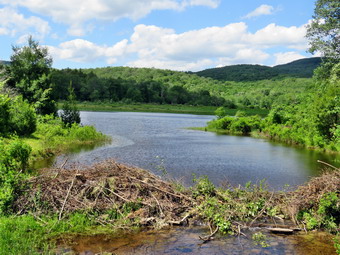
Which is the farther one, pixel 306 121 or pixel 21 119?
pixel 306 121

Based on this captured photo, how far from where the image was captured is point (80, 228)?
11.2 m

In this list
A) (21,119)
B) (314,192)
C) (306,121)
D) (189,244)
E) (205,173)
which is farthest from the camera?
(306,121)

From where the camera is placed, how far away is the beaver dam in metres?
11.9

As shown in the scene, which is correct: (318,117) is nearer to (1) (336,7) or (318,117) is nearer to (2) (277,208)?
(1) (336,7)

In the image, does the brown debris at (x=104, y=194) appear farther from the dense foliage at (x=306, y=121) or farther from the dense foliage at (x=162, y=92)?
the dense foliage at (x=162, y=92)

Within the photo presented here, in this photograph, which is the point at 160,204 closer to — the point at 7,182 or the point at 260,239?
the point at 260,239

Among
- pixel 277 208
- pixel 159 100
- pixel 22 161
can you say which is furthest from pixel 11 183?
pixel 159 100

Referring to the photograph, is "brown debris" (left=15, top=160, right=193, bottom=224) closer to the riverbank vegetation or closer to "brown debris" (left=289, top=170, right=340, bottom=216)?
the riverbank vegetation

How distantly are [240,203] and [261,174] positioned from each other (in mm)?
9500

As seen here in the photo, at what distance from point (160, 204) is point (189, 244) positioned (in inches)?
85.9

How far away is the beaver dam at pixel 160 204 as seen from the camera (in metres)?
11.9

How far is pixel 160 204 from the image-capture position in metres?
12.5

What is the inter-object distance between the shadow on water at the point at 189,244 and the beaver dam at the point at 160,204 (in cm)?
39

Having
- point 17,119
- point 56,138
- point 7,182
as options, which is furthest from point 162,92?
point 7,182
